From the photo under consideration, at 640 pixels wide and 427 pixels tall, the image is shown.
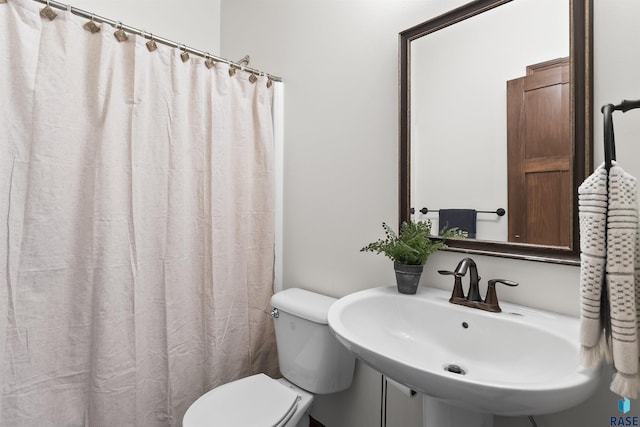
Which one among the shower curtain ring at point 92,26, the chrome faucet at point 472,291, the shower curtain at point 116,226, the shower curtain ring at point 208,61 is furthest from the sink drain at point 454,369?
the shower curtain ring at point 92,26

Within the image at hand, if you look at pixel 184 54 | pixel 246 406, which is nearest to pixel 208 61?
pixel 184 54

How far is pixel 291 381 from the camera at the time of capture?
1429mm

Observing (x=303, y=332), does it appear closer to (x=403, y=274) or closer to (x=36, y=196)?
(x=403, y=274)

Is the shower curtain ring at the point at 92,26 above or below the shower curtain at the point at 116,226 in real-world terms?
above

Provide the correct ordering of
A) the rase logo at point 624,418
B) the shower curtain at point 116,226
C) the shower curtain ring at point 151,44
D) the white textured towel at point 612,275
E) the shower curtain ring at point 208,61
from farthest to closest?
the shower curtain ring at point 208,61 → the shower curtain ring at point 151,44 → the shower curtain at point 116,226 → the rase logo at point 624,418 → the white textured towel at point 612,275

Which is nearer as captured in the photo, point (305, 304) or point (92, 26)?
point (92, 26)

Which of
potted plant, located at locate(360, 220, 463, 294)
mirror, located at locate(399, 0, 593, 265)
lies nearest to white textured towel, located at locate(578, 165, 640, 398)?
mirror, located at locate(399, 0, 593, 265)

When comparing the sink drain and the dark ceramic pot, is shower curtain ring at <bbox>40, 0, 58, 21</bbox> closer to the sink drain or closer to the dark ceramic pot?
the dark ceramic pot

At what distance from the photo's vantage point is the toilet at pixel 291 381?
114 centimetres

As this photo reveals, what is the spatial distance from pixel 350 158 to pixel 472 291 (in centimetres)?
74

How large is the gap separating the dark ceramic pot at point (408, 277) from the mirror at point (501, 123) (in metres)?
0.15

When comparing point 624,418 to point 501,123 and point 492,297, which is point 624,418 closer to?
point 492,297

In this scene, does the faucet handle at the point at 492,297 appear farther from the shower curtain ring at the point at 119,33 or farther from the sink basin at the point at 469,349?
the shower curtain ring at the point at 119,33

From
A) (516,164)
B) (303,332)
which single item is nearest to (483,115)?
(516,164)
